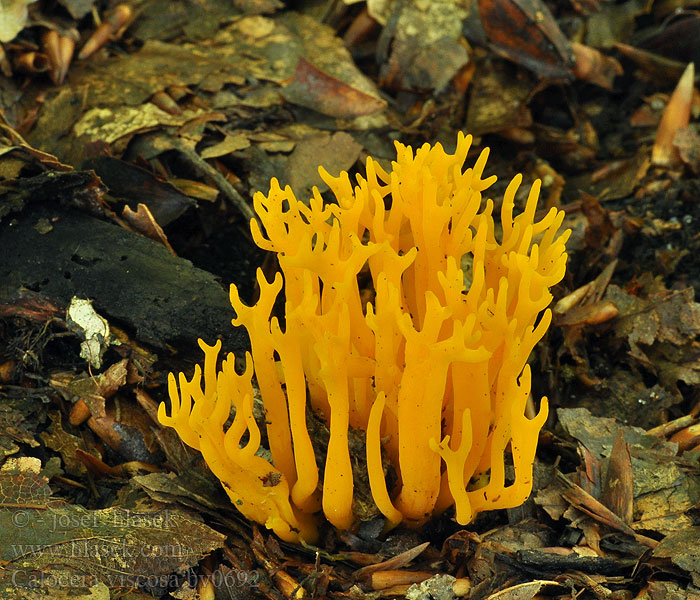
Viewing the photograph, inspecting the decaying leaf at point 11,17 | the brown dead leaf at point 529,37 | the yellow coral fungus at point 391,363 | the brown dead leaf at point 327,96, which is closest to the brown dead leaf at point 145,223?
the yellow coral fungus at point 391,363

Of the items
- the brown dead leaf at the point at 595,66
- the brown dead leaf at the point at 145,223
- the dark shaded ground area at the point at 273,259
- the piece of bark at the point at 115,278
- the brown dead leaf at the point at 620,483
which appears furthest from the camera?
the brown dead leaf at the point at 595,66

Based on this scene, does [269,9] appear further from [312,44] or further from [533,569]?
[533,569]

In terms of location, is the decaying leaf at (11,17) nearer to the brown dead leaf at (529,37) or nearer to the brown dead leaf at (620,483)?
the brown dead leaf at (529,37)

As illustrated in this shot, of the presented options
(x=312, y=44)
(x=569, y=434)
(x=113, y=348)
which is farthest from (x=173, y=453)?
(x=312, y=44)

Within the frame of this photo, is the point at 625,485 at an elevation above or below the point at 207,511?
above

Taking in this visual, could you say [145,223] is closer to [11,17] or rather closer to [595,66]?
[11,17]

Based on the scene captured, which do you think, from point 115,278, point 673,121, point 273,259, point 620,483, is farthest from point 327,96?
point 620,483

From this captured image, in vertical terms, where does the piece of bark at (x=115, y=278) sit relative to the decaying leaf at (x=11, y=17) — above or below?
below

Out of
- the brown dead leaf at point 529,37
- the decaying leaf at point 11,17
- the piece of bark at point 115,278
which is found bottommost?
the piece of bark at point 115,278

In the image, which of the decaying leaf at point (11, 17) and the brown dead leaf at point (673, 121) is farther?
the brown dead leaf at point (673, 121)
